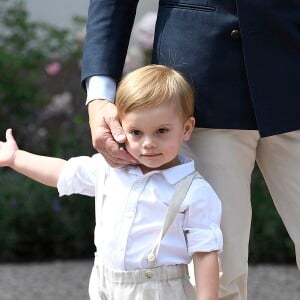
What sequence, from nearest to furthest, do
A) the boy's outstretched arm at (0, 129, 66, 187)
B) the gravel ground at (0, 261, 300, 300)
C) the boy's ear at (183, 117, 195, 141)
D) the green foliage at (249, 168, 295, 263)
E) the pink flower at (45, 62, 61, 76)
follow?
the boy's ear at (183, 117, 195, 141) → the boy's outstretched arm at (0, 129, 66, 187) → the gravel ground at (0, 261, 300, 300) → the green foliage at (249, 168, 295, 263) → the pink flower at (45, 62, 61, 76)

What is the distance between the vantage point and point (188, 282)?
3.48 m

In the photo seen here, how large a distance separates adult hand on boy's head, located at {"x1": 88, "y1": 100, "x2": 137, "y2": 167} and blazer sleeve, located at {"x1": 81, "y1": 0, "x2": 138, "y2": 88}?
15 cm

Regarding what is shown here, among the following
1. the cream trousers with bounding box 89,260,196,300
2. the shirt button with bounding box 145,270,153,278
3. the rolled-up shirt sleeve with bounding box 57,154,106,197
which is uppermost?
the rolled-up shirt sleeve with bounding box 57,154,106,197

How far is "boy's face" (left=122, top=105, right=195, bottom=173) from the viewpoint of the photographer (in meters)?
3.36

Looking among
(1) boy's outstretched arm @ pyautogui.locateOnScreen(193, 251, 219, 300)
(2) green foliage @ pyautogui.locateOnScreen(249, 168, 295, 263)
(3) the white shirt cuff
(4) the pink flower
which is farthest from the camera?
(4) the pink flower

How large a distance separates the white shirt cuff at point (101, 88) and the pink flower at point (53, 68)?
3925mm

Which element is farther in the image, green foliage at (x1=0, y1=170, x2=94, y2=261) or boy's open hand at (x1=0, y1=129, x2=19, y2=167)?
green foliage at (x1=0, y1=170, x2=94, y2=261)

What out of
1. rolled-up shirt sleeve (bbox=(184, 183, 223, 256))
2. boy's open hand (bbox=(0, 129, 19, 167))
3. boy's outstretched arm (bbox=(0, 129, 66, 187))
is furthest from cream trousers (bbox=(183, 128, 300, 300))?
boy's open hand (bbox=(0, 129, 19, 167))

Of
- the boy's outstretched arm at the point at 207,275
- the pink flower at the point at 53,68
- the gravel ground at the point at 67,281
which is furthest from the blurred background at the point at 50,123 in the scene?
the boy's outstretched arm at the point at 207,275

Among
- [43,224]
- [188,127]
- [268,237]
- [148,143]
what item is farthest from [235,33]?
[43,224]

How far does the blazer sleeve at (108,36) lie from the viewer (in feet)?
11.7

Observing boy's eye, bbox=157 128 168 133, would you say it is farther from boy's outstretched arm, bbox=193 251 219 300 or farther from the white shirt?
boy's outstretched arm, bbox=193 251 219 300

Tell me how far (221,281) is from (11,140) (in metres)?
0.85

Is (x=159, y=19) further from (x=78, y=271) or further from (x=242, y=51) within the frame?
(x=78, y=271)
